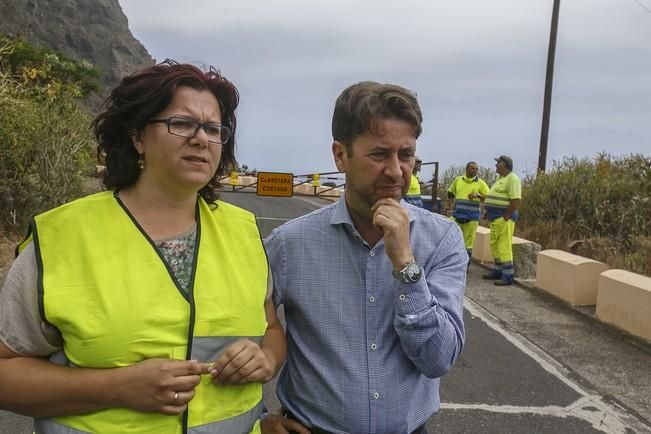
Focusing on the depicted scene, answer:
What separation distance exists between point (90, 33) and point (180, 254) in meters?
73.2

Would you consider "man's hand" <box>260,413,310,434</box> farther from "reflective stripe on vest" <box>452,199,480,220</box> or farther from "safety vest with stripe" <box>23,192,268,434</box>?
"reflective stripe on vest" <box>452,199,480,220</box>

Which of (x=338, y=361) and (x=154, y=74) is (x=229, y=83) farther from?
(x=338, y=361)

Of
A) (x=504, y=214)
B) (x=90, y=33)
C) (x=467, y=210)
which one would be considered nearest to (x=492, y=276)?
(x=504, y=214)

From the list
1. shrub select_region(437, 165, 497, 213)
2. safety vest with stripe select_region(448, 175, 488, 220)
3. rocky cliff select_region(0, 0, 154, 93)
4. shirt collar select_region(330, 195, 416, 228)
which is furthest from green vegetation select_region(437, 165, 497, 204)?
rocky cliff select_region(0, 0, 154, 93)

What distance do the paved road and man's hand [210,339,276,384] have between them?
2845mm

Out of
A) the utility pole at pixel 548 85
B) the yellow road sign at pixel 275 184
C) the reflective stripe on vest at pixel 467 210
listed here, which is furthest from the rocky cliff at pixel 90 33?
the reflective stripe on vest at pixel 467 210

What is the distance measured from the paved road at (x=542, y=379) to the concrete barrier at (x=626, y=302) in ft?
0.49

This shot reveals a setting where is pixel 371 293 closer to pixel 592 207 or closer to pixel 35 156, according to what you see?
pixel 35 156

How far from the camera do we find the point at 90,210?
163 centimetres

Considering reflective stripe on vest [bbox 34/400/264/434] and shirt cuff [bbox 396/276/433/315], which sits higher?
shirt cuff [bbox 396/276/433/315]

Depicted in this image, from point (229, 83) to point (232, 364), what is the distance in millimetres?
839

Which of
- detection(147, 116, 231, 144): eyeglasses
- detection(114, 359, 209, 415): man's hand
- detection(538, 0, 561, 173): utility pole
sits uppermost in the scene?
detection(538, 0, 561, 173): utility pole

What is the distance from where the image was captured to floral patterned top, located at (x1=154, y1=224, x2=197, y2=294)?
1.65 meters

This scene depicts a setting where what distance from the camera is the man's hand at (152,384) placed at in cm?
150
